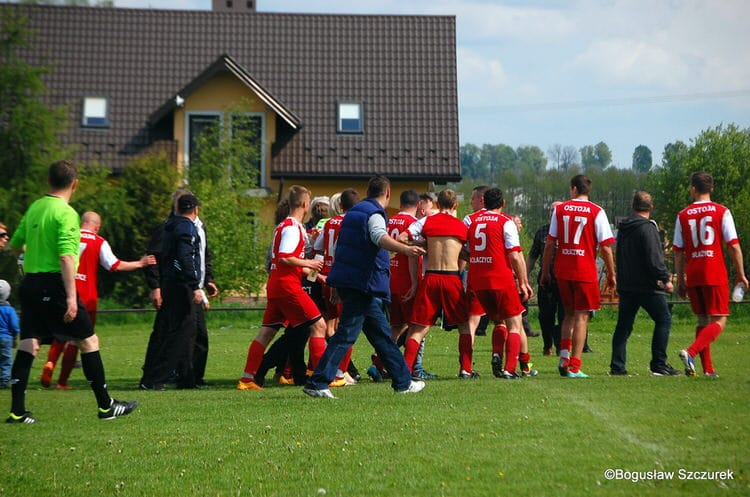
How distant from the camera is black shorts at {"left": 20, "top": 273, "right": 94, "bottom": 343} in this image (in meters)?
9.92

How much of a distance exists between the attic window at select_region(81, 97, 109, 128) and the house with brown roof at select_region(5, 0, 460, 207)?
43 millimetres

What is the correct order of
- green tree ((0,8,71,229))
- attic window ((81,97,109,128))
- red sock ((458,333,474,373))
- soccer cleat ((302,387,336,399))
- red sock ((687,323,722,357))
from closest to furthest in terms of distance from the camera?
soccer cleat ((302,387,336,399)) → red sock ((687,323,722,357)) → red sock ((458,333,474,373)) → green tree ((0,8,71,229)) → attic window ((81,97,109,128))

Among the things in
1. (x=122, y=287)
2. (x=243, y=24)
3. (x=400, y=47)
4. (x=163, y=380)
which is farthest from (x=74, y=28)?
(x=163, y=380)

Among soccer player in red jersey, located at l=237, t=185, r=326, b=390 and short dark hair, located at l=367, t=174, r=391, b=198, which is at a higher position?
short dark hair, located at l=367, t=174, r=391, b=198

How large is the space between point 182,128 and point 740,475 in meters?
36.1

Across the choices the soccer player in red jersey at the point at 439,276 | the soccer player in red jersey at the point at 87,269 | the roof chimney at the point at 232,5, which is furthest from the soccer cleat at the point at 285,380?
the roof chimney at the point at 232,5

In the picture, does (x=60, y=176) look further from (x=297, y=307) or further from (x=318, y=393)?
(x=297, y=307)

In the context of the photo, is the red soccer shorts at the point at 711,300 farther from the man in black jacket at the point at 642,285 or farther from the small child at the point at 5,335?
the small child at the point at 5,335

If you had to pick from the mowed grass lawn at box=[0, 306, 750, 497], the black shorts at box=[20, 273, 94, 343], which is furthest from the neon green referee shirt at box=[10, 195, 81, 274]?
the mowed grass lawn at box=[0, 306, 750, 497]

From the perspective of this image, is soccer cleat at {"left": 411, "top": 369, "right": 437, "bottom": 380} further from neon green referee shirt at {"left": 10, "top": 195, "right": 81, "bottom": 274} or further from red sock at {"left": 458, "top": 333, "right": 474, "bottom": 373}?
neon green referee shirt at {"left": 10, "top": 195, "right": 81, "bottom": 274}

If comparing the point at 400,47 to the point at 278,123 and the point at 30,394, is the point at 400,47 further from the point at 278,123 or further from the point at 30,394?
the point at 30,394

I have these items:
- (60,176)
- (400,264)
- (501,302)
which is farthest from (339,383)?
(60,176)

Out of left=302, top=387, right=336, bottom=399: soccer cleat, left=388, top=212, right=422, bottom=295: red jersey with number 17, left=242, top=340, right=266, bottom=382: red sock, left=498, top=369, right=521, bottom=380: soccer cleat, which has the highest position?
left=388, top=212, right=422, bottom=295: red jersey with number 17

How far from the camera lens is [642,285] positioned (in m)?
13.9
